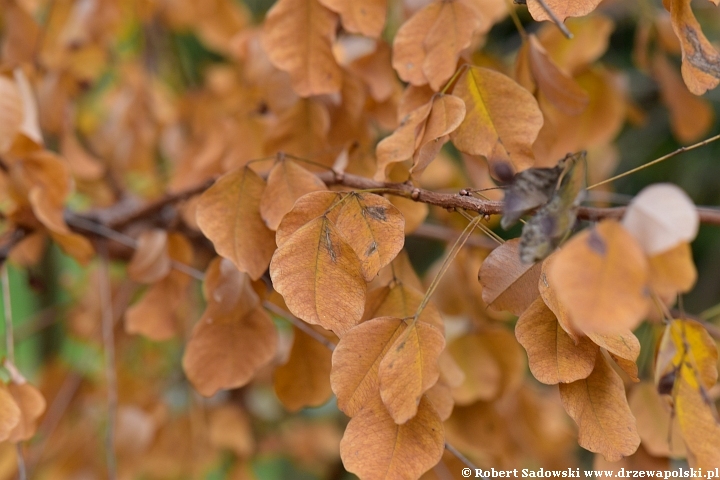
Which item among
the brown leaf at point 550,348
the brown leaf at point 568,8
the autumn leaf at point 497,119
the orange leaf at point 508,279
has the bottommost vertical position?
the brown leaf at point 550,348

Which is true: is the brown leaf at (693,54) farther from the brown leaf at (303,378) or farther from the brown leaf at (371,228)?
the brown leaf at (303,378)

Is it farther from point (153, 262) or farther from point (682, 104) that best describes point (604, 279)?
point (682, 104)

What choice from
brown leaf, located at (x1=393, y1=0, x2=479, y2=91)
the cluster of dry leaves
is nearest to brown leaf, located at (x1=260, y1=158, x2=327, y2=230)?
the cluster of dry leaves

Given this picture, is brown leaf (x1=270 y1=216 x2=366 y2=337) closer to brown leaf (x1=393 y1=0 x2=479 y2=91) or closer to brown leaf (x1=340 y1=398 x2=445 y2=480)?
brown leaf (x1=340 y1=398 x2=445 y2=480)

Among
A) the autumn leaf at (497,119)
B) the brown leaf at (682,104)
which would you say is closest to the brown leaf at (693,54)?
the autumn leaf at (497,119)

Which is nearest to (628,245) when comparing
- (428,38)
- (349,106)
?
(428,38)

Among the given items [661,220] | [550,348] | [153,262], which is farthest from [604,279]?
[153,262]
